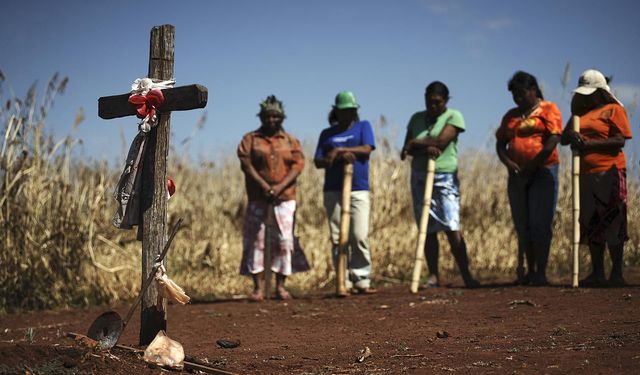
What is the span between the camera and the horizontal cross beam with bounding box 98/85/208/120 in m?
4.86

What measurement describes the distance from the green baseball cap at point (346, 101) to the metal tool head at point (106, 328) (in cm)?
437

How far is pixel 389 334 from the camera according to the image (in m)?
5.87

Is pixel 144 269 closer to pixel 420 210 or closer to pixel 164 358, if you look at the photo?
pixel 164 358

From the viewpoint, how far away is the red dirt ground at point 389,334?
4.26 m

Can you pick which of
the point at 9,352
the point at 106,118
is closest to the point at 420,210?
the point at 106,118

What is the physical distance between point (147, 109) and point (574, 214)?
15.2 ft

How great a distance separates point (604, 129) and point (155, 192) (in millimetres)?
4699

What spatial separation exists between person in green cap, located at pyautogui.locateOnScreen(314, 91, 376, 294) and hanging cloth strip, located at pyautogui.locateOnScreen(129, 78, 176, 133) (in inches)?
141

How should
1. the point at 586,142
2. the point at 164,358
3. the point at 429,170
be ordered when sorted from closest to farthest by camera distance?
the point at 164,358 → the point at 586,142 → the point at 429,170

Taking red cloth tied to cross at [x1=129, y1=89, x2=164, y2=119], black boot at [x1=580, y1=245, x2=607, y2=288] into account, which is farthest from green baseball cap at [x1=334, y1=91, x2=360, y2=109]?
red cloth tied to cross at [x1=129, y1=89, x2=164, y2=119]

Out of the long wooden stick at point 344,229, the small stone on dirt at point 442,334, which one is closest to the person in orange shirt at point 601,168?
the long wooden stick at point 344,229

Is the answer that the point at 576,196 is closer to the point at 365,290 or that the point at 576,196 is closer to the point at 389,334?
the point at 365,290

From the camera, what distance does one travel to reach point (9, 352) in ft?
13.3

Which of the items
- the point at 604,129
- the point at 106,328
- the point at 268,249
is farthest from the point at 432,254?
the point at 106,328
